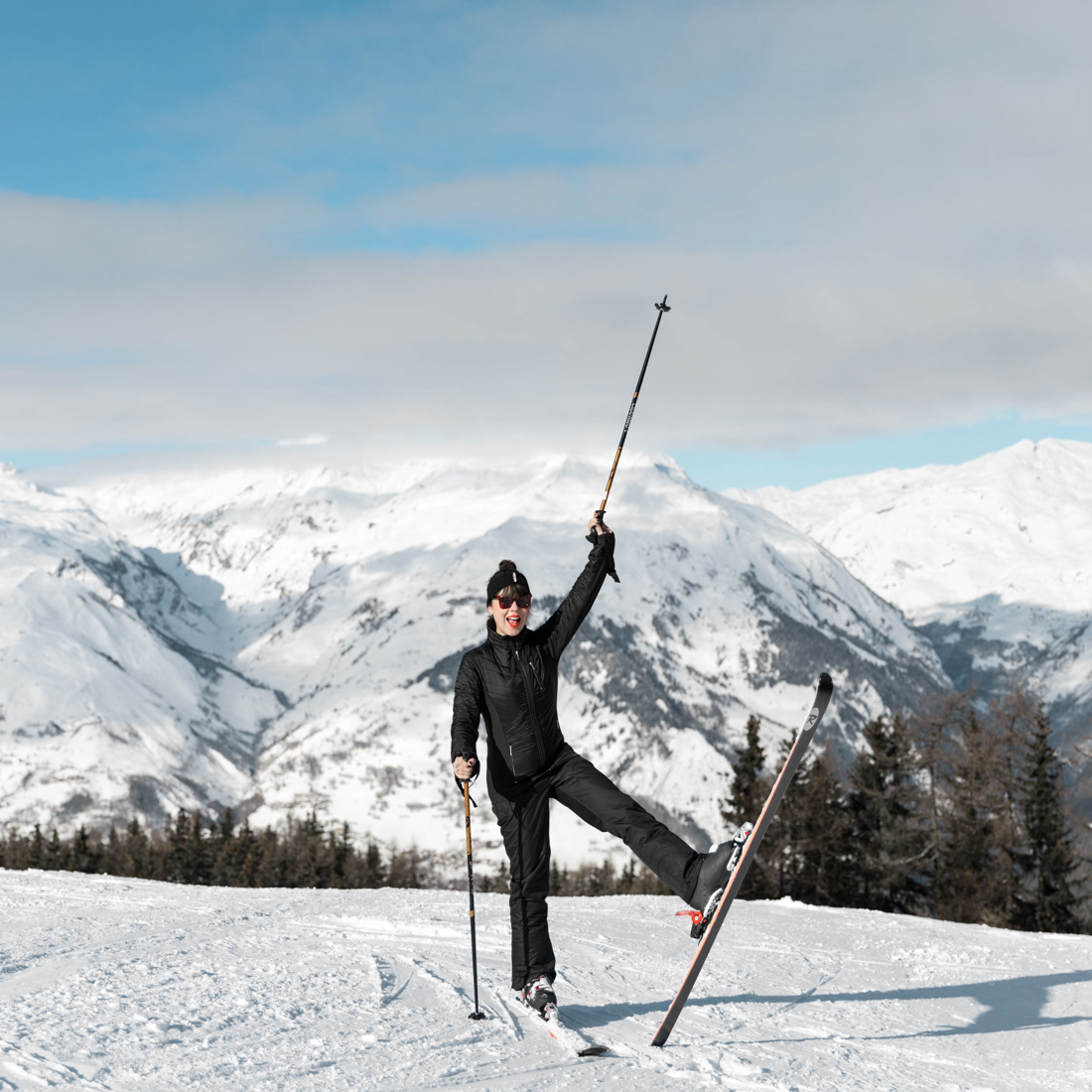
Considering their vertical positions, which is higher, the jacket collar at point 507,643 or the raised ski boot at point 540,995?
the jacket collar at point 507,643

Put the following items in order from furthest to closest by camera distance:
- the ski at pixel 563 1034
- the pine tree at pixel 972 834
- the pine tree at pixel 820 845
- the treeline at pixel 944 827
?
1. the pine tree at pixel 820 845
2. the treeline at pixel 944 827
3. the pine tree at pixel 972 834
4. the ski at pixel 563 1034

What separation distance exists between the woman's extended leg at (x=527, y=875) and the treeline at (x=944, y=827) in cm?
2819

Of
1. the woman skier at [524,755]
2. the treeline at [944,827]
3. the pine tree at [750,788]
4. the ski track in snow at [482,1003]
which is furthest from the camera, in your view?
the pine tree at [750,788]

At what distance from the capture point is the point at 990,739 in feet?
107

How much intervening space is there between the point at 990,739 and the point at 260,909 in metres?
27.0

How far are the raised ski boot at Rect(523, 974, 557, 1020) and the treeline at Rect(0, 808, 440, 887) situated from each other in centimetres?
5513

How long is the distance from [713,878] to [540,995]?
61.5 inches

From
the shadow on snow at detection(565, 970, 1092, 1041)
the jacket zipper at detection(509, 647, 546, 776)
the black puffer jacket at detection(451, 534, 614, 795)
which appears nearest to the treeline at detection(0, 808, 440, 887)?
the shadow on snow at detection(565, 970, 1092, 1041)

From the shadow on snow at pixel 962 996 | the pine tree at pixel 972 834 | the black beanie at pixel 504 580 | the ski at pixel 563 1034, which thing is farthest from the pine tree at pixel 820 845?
the black beanie at pixel 504 580

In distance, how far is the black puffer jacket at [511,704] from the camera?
24.1 feet

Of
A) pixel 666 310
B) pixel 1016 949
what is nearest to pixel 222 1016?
pixel 666 310

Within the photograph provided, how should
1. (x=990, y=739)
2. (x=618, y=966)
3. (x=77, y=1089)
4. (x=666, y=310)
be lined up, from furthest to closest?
(x=990, y=739) < (x=666, y=310) < (x=618, y=966) < (x=77, y=1089)

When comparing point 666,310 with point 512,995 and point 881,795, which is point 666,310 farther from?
point 881,795

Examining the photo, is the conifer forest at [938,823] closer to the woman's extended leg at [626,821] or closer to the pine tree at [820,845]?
the pine tree at [820,845]
